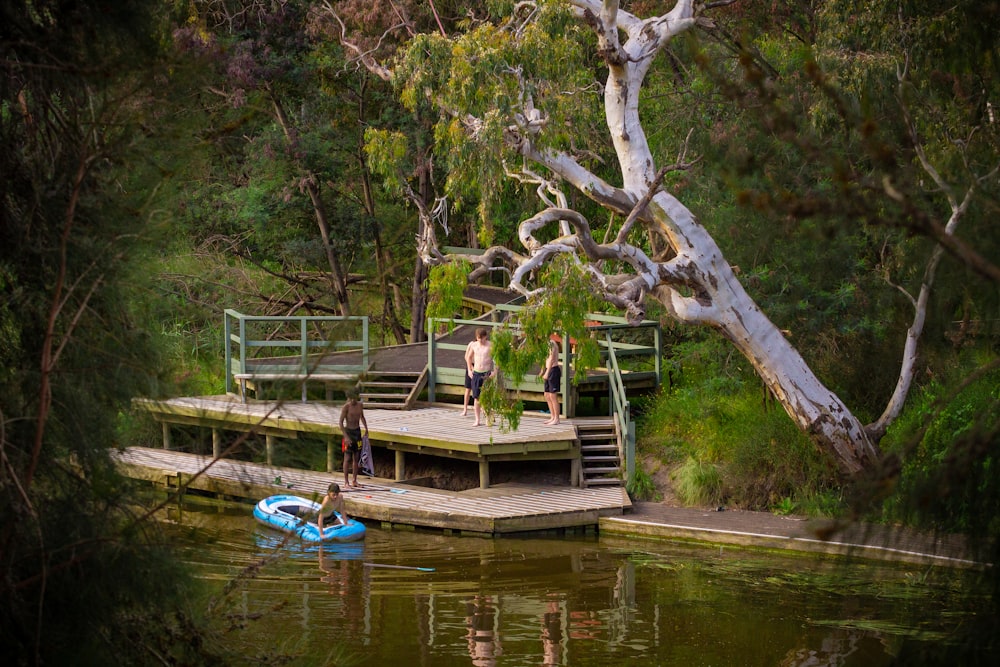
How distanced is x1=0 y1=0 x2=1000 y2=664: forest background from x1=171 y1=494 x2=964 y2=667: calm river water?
1228 millimetres

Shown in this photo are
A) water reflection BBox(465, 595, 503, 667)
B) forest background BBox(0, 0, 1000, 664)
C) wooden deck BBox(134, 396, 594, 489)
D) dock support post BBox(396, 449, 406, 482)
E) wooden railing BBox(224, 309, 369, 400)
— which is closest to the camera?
forest background BBox(0, 0, 1000, 664)

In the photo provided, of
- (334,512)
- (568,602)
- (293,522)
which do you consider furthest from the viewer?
(334,512)

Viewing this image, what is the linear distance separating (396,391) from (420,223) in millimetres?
5866

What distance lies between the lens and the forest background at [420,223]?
16.3 feet

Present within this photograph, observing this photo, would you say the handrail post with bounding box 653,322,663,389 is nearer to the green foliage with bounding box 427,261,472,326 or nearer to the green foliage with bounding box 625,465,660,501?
the green foliage with bounding box 625,465,660,501

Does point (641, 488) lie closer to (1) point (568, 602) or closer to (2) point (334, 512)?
(1) point (568, 602)

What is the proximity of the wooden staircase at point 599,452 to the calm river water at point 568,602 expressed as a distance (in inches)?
73.9

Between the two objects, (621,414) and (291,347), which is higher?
(291,347)

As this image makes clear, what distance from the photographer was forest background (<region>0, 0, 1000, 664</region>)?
4977 mm

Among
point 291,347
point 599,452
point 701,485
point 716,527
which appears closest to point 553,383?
point 599,452

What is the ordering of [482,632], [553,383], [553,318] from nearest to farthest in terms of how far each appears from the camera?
[482,632] → [553,318] → [553,383]

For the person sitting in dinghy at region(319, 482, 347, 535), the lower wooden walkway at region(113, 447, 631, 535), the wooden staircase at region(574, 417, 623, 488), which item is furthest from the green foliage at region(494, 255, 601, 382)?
the wooden staircase at region(574, 417, 623, 488)

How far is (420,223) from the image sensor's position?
24.6m

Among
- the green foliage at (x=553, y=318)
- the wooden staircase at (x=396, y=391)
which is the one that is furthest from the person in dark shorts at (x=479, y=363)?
the green foliage at (x=553, y=318)
